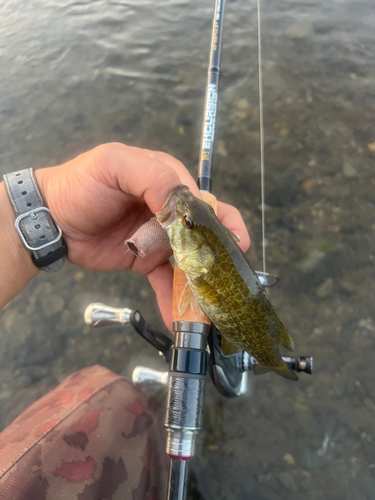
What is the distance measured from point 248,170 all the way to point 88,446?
10.7ft

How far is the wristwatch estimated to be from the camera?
5.73 ft

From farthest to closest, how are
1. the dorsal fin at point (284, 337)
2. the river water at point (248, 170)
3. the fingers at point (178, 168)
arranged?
1. the river water at point (248, 170)
2. the fingers at point (178, 168)
3. the dorsal fin at point (284, 337)

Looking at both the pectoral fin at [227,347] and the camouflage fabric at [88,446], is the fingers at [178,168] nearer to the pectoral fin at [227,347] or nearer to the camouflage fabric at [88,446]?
the pectoral fin at [227,347]

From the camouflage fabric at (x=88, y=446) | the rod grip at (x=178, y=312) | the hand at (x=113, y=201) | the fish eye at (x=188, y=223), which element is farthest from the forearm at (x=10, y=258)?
the fish eye at (x=188, y=223)

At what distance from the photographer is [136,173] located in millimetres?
1522

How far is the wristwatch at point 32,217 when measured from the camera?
1746 millimetres

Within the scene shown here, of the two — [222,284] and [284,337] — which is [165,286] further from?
[284,337]

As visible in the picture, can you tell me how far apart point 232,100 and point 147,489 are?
14.9 ft

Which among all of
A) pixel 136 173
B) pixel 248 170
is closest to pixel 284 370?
pixel 136 173

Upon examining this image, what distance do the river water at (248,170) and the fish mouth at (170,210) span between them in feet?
6.23

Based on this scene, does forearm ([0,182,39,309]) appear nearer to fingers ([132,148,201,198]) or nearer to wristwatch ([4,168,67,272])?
wristwatch ([4,168,67,272])

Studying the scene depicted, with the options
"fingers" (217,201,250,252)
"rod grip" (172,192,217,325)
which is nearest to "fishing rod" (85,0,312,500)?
"rod grip" (172,192,217,325)

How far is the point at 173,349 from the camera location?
1.42m

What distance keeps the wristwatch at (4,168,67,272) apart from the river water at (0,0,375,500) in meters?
1.58
